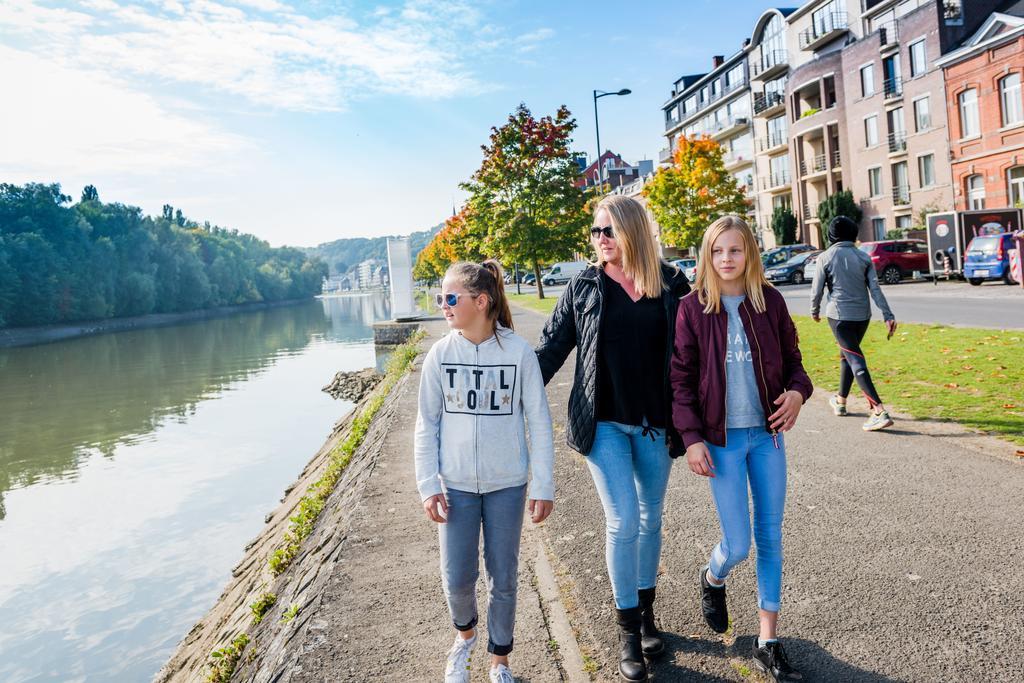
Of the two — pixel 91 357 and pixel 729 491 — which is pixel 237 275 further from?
pixel 729 491

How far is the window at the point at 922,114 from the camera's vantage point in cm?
3728

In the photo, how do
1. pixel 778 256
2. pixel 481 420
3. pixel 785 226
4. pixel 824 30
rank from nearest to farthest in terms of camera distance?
pixel 481 420, pixel 778 256, pixel 824 30, pixel 785 226

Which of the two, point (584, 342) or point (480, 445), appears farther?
point (584, 342)

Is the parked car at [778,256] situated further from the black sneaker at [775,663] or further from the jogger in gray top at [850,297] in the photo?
the black sneaker at [775,663]

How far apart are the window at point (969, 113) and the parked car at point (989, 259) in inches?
469

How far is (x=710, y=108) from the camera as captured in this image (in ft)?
220

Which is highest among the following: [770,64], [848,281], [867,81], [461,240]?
[770,64]

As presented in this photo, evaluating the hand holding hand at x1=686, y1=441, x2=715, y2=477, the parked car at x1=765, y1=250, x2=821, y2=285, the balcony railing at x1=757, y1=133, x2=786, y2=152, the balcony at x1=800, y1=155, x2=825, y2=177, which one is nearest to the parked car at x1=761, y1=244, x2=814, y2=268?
the parked car at x1=765, y1=250, x2=821, y2=285

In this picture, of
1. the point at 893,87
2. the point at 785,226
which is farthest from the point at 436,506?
the point at 785,226

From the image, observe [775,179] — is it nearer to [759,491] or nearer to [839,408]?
[839,408]

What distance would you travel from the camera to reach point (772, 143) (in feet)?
181

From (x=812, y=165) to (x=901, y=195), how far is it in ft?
31.9

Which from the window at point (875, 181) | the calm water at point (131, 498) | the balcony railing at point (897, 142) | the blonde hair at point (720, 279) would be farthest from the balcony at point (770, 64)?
the blonde hair at point (720, 279)

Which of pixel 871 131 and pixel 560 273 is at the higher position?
pixel 871 131
